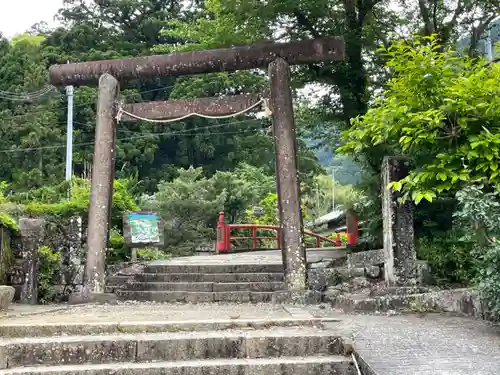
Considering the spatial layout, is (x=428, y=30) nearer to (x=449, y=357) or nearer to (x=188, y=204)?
(x=449, y=357)

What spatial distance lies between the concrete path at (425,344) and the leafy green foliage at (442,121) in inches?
54.6

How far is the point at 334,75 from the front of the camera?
38.3 ft

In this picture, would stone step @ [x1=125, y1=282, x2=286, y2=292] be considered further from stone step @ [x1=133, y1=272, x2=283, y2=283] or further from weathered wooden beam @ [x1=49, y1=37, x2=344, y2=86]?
weathered wooden beam @ [x1=49, y1=37, x2=344, y2=86]

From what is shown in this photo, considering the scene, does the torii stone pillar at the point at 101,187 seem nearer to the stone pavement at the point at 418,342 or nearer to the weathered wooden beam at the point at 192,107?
the weathered wooden beam at the point at 192,107

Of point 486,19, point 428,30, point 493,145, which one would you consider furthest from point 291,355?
point 486,19

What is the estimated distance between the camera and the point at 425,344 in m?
4.41

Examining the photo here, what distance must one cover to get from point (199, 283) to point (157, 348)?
5.04 meters

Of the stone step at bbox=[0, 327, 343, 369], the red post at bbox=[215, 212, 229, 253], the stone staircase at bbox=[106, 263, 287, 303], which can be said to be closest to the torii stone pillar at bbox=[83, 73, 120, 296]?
the stone staircase at bbox=[106, 263, 287, 303]

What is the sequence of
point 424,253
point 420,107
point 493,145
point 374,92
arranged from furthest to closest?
point 374,92 < point 424,253 < point 420,107 < point 493,145

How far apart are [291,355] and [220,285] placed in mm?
4961

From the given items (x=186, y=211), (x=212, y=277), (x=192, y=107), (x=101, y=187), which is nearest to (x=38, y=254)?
(x=101, y=187)

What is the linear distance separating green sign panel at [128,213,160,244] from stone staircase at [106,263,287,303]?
0.84 m

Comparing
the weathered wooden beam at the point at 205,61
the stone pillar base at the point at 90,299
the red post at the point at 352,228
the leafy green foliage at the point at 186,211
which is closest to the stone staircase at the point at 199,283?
the stone pillar base at the point at 90,299

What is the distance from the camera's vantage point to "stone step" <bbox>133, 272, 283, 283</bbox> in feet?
32.7
